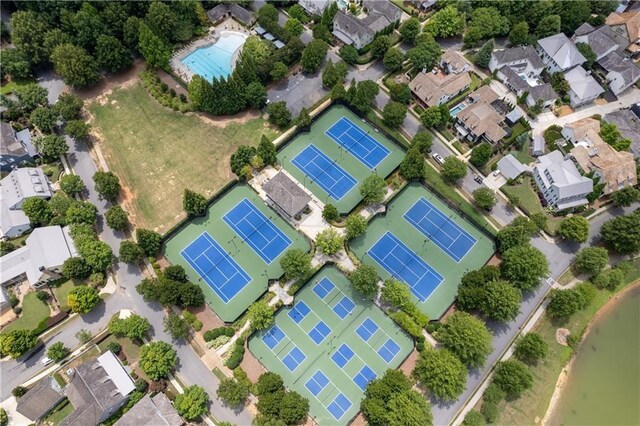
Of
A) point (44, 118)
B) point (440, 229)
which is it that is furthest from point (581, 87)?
point (44, 118)

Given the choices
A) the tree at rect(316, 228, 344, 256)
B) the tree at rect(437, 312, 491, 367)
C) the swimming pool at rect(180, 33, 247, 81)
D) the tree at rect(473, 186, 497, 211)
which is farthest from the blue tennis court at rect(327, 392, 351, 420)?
the swimming pool at rect(180, 33, 247, 81)

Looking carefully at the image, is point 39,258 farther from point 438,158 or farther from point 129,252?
point 438,158

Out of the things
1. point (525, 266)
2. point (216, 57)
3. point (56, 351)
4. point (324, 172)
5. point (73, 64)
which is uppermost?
point (73, 64)

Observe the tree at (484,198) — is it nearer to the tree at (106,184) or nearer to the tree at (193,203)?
the tree at (193,203)

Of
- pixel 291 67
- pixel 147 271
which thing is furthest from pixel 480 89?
pixel 147 271

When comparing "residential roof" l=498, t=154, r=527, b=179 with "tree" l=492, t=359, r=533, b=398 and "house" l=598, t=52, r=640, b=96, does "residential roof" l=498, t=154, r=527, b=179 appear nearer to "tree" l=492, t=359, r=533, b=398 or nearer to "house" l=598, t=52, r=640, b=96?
"house" l=598, t=52, r=640, b=96

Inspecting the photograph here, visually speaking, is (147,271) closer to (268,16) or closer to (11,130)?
(11,130)

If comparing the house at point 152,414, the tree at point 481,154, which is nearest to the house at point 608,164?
the tree at point 481,154
